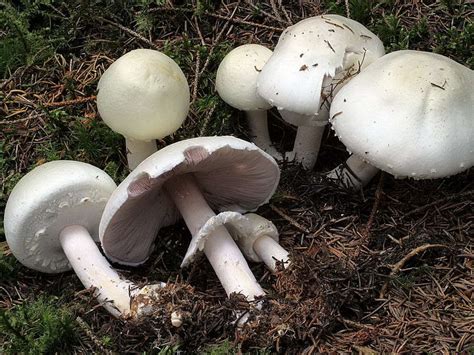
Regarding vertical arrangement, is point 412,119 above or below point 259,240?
above

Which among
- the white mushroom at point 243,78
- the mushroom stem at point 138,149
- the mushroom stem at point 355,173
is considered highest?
the white mushroom at point 243,78

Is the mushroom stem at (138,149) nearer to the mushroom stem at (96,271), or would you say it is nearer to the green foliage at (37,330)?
the mushroom stem at (96,271)

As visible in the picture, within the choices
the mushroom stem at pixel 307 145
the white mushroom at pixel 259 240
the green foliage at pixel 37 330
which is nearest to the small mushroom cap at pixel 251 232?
the white mushroom at pixel 259 240

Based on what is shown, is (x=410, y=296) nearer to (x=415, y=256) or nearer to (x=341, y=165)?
(x=415, y=256)

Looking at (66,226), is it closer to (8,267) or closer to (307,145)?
(8,267)

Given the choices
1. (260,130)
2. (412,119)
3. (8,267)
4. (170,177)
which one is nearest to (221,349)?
(170,177)
